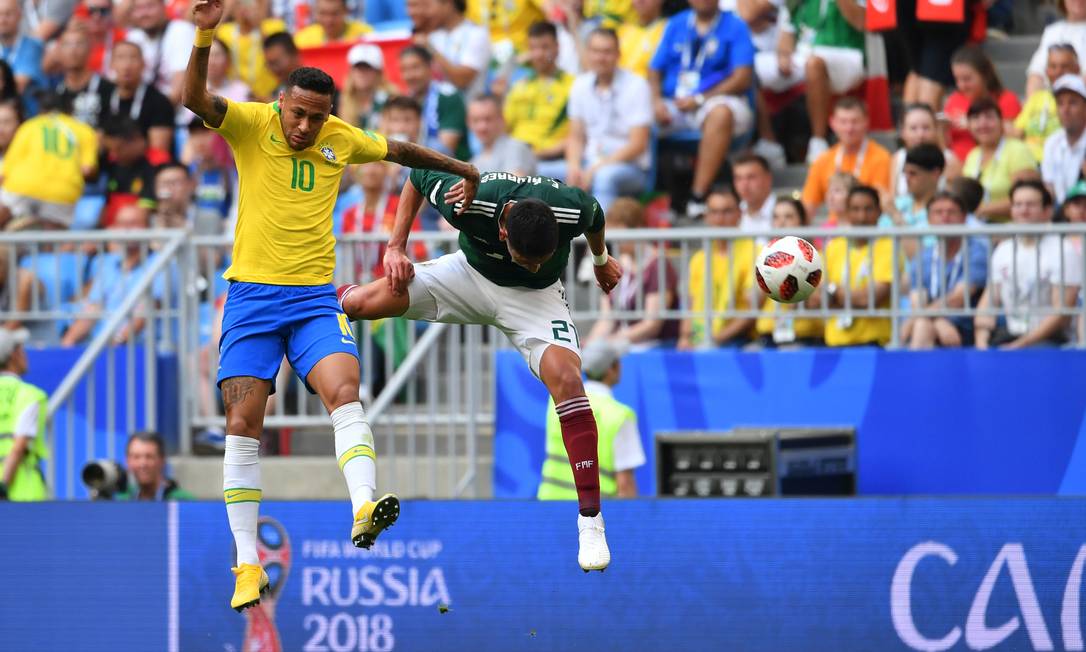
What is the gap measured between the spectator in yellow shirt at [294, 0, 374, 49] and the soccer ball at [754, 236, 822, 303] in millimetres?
7665

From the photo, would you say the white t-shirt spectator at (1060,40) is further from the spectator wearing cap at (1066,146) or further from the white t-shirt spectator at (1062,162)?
the white t-shirt spectator at (1062,162)

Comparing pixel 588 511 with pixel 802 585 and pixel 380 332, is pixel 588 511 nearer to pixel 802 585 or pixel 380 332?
pixel 802 585

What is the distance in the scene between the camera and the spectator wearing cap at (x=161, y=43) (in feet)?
54.0

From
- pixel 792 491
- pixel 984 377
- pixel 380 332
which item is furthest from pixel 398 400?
pixel 984 377

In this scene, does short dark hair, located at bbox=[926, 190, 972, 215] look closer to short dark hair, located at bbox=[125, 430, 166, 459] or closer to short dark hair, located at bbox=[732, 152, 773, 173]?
short dark hair, located at bbox=[732, 152, 773, 173]

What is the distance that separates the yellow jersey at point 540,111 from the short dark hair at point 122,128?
342cm

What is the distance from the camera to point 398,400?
43.1 feet

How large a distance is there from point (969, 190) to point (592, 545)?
525 centimetres

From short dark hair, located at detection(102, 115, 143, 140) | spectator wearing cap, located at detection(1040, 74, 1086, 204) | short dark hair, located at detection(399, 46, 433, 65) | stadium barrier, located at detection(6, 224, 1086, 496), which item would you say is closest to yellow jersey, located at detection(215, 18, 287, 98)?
short dark hair, located at detection(102, 115, 143, 140)

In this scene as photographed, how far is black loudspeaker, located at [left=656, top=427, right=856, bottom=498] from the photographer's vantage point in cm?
1125

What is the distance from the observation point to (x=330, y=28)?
16.1 m

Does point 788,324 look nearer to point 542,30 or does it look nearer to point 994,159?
point 994,159

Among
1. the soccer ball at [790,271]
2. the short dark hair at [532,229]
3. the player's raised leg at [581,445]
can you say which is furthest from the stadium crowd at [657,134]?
the short dark hair at [532,229]

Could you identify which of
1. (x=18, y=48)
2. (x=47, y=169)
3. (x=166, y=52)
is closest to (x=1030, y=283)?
(x=47, y=169)
